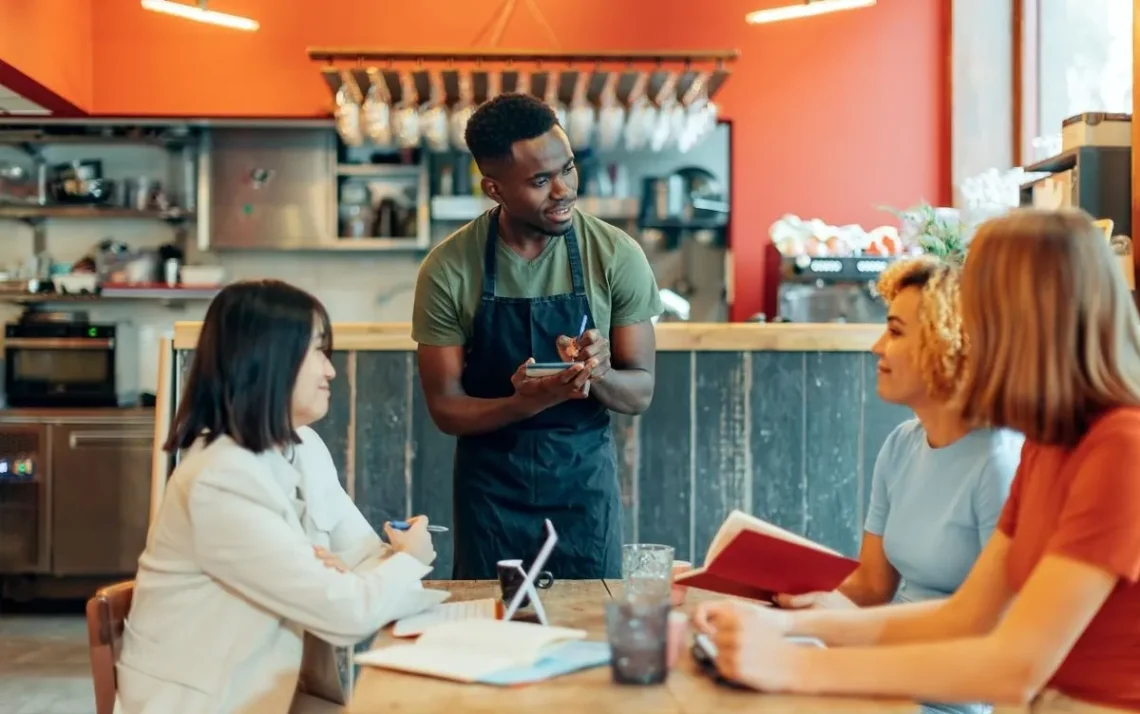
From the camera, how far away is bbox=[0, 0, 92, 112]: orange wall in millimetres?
5348

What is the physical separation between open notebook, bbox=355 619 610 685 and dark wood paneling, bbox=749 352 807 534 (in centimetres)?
220

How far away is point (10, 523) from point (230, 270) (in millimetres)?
1705

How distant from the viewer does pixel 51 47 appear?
5.84 m

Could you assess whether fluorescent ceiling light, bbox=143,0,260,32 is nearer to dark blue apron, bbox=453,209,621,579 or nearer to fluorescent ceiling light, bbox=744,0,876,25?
fluorescent ceiling light, bbox=744,0,876,25

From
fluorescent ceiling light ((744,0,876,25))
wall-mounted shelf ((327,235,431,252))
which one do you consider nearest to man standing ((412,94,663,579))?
fluorescent ceiling light ((744,0,876,25))

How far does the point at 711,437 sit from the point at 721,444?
0.04m

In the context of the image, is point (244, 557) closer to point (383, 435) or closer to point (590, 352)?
point (590, 352)

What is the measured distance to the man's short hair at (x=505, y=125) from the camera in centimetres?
250

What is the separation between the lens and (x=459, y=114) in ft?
17.4

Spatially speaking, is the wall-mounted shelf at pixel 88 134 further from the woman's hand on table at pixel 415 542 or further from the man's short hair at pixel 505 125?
the woman's hand on table at pixel 415 542

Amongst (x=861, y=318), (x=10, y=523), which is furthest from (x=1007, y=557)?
(x=10, y=523)

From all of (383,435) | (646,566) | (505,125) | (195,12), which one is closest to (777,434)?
(383,435)

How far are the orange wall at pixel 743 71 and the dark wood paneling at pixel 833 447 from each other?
8.82 ft

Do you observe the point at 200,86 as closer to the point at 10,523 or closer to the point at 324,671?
the point at 10,523
